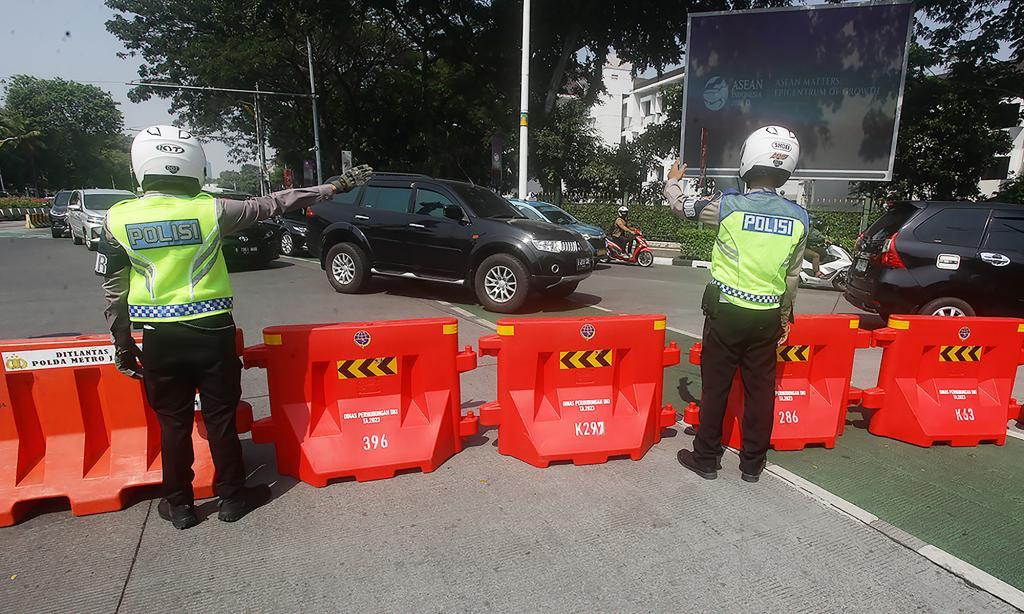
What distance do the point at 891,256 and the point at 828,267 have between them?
6.27m

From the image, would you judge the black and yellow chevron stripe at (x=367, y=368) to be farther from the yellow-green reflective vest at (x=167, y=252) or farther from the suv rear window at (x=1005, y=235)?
the suv rear window at (x=1005, y=235)

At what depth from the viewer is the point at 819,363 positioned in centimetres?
404

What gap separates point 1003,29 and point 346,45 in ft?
78.4

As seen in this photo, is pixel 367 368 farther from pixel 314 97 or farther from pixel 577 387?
pixel 314 97

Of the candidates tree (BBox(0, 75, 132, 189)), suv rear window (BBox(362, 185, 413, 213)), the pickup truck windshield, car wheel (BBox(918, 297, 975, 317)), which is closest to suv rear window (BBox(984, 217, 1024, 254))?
car wheel (BBox(918, 297, 975, 317))

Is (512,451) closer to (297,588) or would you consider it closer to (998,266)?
(297,588)

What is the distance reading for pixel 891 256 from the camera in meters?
6.70

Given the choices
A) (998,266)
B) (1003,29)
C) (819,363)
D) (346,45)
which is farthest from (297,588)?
(346,45)

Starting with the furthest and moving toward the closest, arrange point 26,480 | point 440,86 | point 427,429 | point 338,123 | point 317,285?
point 338,123 → point 440,86 → point 317,285 → point 427,429 → point 26,480

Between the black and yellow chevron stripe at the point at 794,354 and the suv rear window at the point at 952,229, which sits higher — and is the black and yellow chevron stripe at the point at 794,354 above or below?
below

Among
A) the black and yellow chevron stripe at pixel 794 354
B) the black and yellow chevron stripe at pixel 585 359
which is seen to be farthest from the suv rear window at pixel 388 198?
the black and yellow chevron stripe at pixel 794 354

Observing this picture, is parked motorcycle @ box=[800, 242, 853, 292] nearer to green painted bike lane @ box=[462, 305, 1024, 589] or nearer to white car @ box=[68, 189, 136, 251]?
green painted bike lane @ box=[462, 305, 1024, 589]

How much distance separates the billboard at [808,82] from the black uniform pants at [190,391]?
1467cm

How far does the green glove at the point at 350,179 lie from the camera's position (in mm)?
3477
